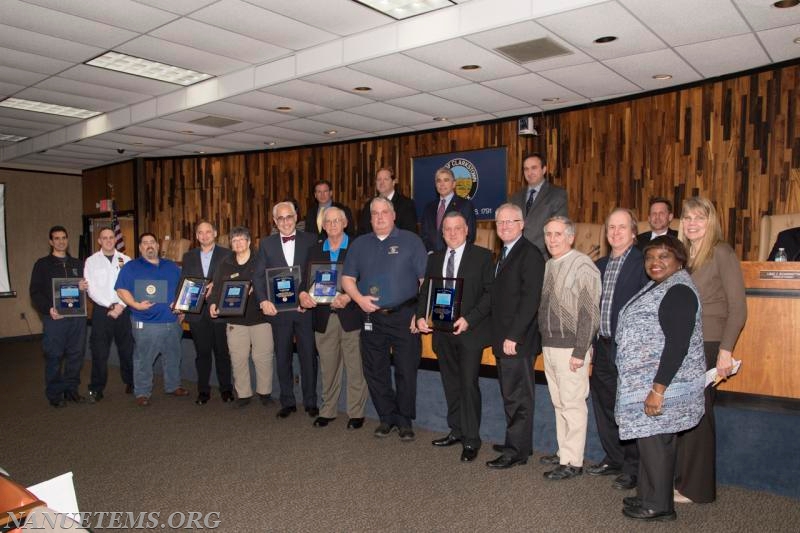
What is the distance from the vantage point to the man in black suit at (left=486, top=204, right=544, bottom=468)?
3.65 meters

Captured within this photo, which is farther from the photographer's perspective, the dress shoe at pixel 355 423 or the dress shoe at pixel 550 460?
the dress shoe at pixel 355 423

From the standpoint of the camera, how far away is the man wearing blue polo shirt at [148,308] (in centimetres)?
562

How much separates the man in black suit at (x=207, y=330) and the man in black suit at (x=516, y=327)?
2.76 meters

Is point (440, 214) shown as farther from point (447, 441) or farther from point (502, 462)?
point (502, 462)

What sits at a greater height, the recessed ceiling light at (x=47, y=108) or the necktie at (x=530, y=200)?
the recessed ceiling light at (x=47, y=108)

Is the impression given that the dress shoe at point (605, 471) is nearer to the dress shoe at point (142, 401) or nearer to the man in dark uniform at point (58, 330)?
the dress shoe at point (142, 401)

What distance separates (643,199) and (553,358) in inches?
162

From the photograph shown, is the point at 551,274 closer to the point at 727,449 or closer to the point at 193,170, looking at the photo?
the point at 727,449

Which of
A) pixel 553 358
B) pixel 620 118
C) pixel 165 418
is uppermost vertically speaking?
pixel 620 118

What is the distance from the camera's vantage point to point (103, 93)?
7523 mm

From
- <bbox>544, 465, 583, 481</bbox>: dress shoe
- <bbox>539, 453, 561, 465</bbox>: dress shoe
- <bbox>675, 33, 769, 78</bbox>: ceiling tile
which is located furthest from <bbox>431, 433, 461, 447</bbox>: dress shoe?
<bbox>675, 33, 769, 78</bbox>: ceiling tile

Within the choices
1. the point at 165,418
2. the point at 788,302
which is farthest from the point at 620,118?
the point at 165,418

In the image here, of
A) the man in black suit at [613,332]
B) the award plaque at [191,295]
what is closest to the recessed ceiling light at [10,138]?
the award plaque at [191,295]

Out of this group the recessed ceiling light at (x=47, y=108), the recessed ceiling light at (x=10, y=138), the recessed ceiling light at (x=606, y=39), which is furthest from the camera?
the recessed ceiling light at (x=10, y=138)
